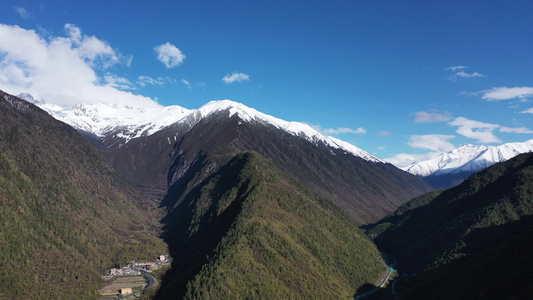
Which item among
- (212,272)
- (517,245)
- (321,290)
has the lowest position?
(321,290)

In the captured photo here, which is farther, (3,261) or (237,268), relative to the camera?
(3,261)

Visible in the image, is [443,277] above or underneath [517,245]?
underneath

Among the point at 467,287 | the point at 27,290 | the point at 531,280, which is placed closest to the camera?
the point at 531,280

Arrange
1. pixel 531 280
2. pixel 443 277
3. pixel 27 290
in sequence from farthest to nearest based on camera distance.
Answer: pixel 27 290 → pixel 443 277 → pixel 531 280

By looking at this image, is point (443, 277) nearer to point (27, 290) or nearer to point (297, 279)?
point (297, 279)

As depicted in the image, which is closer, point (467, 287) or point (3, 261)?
point (467, 287)

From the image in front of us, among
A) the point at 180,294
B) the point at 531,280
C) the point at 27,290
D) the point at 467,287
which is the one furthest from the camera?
the point at 27,290

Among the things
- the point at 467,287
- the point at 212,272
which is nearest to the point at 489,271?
the point at 467,287

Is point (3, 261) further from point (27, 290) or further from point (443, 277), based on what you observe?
point (443, 277)

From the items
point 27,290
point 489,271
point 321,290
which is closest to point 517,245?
point 489,271
